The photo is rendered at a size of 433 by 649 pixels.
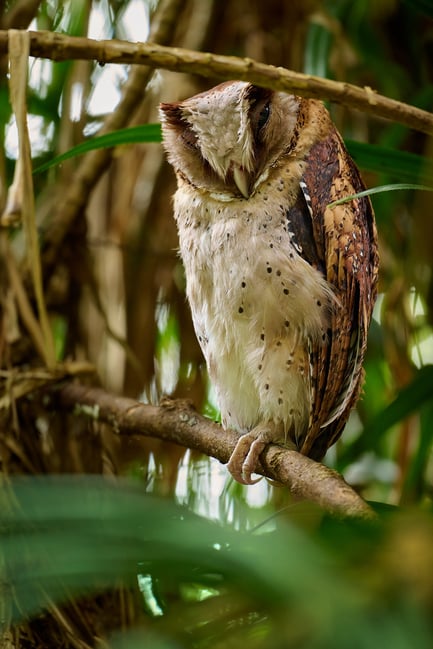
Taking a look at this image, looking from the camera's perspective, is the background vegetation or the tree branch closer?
the background vegetation

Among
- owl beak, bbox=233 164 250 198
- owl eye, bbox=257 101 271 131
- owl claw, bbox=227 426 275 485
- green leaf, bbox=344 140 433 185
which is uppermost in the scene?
owl eye, bbox=257 101 271 131

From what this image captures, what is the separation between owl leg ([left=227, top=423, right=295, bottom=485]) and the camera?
59.8 inches

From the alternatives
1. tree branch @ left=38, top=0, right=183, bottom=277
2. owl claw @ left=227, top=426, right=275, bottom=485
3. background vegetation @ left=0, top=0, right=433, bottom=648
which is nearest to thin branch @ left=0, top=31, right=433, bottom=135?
background vegetation @ left=0, top=0, right=433, bottom=648

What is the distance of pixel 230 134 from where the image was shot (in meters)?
1.51

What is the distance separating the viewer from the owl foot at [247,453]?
1520mm

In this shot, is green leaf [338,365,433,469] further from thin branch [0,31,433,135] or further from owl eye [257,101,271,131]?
thin branch [0,31,433,135]

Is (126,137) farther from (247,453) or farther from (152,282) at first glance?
(152,282)

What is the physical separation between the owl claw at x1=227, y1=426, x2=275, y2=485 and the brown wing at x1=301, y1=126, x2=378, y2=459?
0.11 m

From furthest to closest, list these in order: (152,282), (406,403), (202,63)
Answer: (152,282)
(406,403)
(202,63)

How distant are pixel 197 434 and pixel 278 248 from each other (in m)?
0.40

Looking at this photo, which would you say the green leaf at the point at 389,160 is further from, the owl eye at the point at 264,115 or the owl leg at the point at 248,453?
the owl leg at the point at 248,453

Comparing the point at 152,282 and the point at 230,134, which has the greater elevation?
the point at 230,134

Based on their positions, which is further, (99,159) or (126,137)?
(99,159)

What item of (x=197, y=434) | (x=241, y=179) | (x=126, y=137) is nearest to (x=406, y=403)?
(x=197, y=434)
